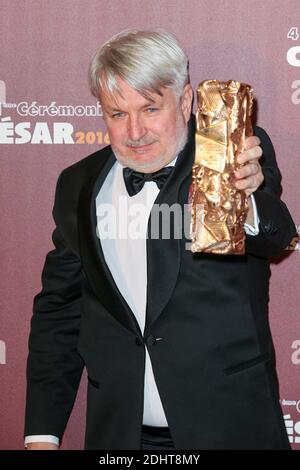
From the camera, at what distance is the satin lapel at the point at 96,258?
6.15ft

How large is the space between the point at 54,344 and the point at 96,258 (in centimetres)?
34

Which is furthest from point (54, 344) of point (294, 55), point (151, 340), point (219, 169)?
point (294, 55)

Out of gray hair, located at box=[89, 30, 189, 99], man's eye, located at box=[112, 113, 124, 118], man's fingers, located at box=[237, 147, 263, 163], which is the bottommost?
man's fingers, located at box=[237, 147, 263, 163]

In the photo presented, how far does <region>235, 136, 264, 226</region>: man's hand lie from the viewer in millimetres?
1567

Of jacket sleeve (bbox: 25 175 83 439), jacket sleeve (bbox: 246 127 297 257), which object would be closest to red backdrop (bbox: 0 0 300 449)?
jacket sleeve (bbox: 25 175 83 439)

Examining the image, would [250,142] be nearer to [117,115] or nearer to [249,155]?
[249,155]

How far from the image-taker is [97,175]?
2.02m

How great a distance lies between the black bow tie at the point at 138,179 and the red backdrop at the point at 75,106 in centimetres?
40

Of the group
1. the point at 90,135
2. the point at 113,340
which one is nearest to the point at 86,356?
the point at 113,340

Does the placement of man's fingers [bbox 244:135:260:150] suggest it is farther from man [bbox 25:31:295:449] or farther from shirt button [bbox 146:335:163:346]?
shirt button [bbox 146:335:163:346]

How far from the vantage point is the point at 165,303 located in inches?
72.0

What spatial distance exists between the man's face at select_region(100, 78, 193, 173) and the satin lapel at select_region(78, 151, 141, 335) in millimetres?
119

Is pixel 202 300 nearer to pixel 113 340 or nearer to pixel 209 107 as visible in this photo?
pixel 113 340
